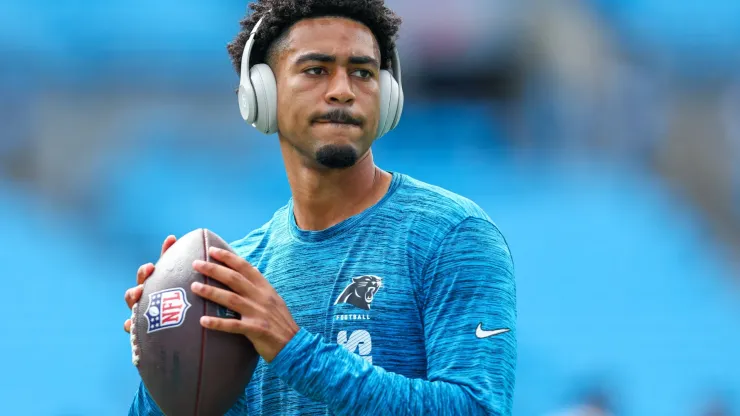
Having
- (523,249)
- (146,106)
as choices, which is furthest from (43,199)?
(523,249)

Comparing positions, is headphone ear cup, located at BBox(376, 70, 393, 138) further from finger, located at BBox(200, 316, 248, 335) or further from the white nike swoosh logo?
finger, located at BBox(200, 316, 248, 335)

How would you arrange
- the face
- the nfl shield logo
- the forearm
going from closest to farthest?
the forearm → the nfl shield logo → the face

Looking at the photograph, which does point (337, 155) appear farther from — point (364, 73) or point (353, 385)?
point (353, 385)

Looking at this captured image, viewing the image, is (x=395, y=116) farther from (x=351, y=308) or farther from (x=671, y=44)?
(x=671, y=44)

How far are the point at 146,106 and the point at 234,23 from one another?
826mm

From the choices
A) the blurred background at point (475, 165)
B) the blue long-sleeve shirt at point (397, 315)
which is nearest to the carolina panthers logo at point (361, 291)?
the blue long-sleeve shirt at point (397, 315)

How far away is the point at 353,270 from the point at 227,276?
40 centimetres

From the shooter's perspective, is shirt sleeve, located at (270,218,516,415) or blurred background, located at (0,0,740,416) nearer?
shirt sleeve, located at (270,218,516,415)

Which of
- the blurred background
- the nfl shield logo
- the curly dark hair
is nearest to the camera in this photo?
the nfl shield logo

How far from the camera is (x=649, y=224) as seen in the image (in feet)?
21.3

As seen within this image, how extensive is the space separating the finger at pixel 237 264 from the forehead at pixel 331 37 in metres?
0.62

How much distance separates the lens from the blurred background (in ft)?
20.2

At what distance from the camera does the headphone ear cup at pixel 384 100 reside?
2.61m

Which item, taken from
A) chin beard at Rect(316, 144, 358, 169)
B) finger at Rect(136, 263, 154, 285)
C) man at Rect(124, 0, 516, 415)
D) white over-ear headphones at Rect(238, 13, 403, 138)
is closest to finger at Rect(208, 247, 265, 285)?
man at Rect(124, 0, 516, 415)
